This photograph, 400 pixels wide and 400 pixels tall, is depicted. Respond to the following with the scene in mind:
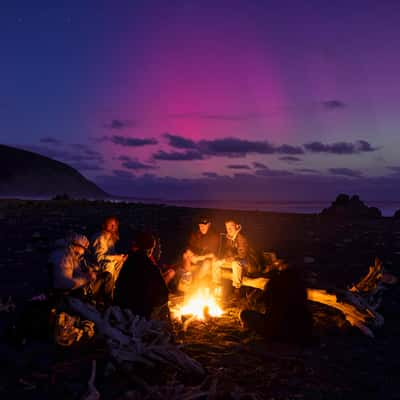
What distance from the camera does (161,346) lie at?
5680 mm

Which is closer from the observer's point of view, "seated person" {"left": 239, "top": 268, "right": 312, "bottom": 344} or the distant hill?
"seated person" {"left": 239, "top": 268, "right": 312, "bottom": 344}

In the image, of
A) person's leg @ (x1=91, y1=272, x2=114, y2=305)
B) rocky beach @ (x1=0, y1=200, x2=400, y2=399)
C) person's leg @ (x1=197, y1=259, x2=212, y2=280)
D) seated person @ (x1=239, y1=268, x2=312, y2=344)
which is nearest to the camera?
rocky beach @ (x1=0, y1=200, x2=400, y2=399)

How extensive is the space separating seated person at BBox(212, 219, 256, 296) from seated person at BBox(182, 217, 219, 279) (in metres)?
0.20

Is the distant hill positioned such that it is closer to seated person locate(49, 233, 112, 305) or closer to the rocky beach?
seated person locate(49, 233, 112, 305)

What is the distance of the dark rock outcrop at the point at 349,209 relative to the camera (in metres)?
34.4

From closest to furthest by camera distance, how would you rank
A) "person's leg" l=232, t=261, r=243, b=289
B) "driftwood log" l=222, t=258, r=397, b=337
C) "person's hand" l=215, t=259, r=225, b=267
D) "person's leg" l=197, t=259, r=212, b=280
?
"driftwood log" l=222, t=258, r=397, b=337, "person's leg" l=232, t=261, r=243, b=289, "person's hand" l=215, t=259, r=225, b=267, "person's leg" l=197, t=259, r=212, b=280

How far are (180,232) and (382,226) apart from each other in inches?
462

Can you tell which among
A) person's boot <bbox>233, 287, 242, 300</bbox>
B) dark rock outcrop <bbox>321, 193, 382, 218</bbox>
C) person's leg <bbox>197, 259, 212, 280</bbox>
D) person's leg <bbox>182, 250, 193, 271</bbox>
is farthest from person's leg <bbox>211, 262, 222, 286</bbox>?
dark rock outcrop <bbox>321, 193, 382, 218</bbox>

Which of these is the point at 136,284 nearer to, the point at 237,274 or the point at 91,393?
the point at 91,393

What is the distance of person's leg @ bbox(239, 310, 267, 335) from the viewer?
7188mm

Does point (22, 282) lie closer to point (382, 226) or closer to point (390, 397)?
point (390, 397)

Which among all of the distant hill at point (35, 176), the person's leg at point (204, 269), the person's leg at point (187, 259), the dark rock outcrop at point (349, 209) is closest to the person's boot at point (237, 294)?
the person's leg at point (204, 269)

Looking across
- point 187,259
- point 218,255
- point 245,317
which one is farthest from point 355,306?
point 187,259

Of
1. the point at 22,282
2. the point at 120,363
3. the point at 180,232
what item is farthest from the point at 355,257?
the point at 120,363
